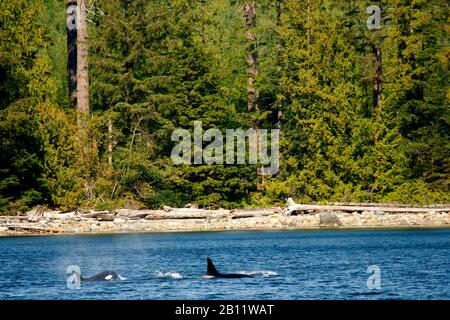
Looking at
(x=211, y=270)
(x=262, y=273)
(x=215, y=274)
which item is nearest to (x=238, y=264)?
(x=262, y=273)

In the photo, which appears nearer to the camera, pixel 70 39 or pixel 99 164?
pixel 99 164

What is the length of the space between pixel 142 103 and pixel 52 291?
27.9 m

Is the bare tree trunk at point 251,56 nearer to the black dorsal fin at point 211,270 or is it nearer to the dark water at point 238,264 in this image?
the dark water at point 238,264

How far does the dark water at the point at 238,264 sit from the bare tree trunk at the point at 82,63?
9.37 m

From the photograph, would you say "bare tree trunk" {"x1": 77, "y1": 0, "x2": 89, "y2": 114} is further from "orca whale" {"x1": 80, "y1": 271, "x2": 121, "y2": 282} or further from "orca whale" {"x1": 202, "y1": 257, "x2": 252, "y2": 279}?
"orca whale" {"x1": 202, "y1": 257, "x2": 252, "y2": 279}

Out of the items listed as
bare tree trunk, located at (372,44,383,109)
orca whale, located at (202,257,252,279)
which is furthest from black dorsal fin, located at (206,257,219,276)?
bare tree trunk, located at (372,44,383,109)

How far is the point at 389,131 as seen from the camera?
2104 inches

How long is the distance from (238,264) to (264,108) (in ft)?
78.9

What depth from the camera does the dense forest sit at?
5103 centimetres

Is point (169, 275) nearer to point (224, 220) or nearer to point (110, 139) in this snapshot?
point (224, 220)

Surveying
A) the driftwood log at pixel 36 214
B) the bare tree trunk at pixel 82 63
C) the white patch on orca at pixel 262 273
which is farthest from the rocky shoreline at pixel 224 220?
the white patch on orca at pixel 262 273

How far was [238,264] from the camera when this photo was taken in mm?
34156
